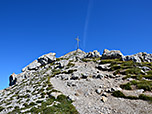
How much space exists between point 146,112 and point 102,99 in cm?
588

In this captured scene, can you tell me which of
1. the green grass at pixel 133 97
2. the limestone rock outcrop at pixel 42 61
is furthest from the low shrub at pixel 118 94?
the limestone rock outcrop at pixel 42 61

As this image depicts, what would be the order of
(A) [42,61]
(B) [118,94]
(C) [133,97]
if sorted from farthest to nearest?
1. (A) [42,61]
2. (B) [118,94]
3. (C) [133,97]

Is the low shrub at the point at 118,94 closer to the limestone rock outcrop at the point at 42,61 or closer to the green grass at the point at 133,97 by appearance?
the green grass at the point at 133,97

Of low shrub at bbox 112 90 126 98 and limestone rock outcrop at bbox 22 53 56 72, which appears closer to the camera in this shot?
low shrub at bbox 112 90 126 98

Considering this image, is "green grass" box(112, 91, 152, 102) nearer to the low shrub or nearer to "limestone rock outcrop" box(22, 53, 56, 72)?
the low shrub

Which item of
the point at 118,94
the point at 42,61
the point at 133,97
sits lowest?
the point at 133,97

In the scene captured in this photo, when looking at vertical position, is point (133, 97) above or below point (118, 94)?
below

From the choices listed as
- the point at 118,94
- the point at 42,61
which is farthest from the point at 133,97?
the point at 42,61

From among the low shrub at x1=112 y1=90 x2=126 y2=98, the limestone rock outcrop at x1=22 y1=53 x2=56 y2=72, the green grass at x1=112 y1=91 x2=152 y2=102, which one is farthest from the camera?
the limestone rock outcrop at x1=22 y1=53 x2=56 y2=72

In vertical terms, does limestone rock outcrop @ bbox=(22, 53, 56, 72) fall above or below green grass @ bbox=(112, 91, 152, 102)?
above

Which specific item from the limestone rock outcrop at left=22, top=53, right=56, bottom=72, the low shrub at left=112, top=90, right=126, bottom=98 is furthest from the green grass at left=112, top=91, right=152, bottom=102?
the limestone rock outcrop at left=22, top=53, right=56, bottom=72

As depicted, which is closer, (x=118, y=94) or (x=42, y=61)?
(x=118, y=94)

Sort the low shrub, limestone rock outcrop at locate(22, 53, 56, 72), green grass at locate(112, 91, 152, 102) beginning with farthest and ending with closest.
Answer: limestone rock outcrop at locate(22, 53, 56, 72) < the low shrub < green grass at locate(112, 91, 152, 102)

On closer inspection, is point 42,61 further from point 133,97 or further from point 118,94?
point 133,97
